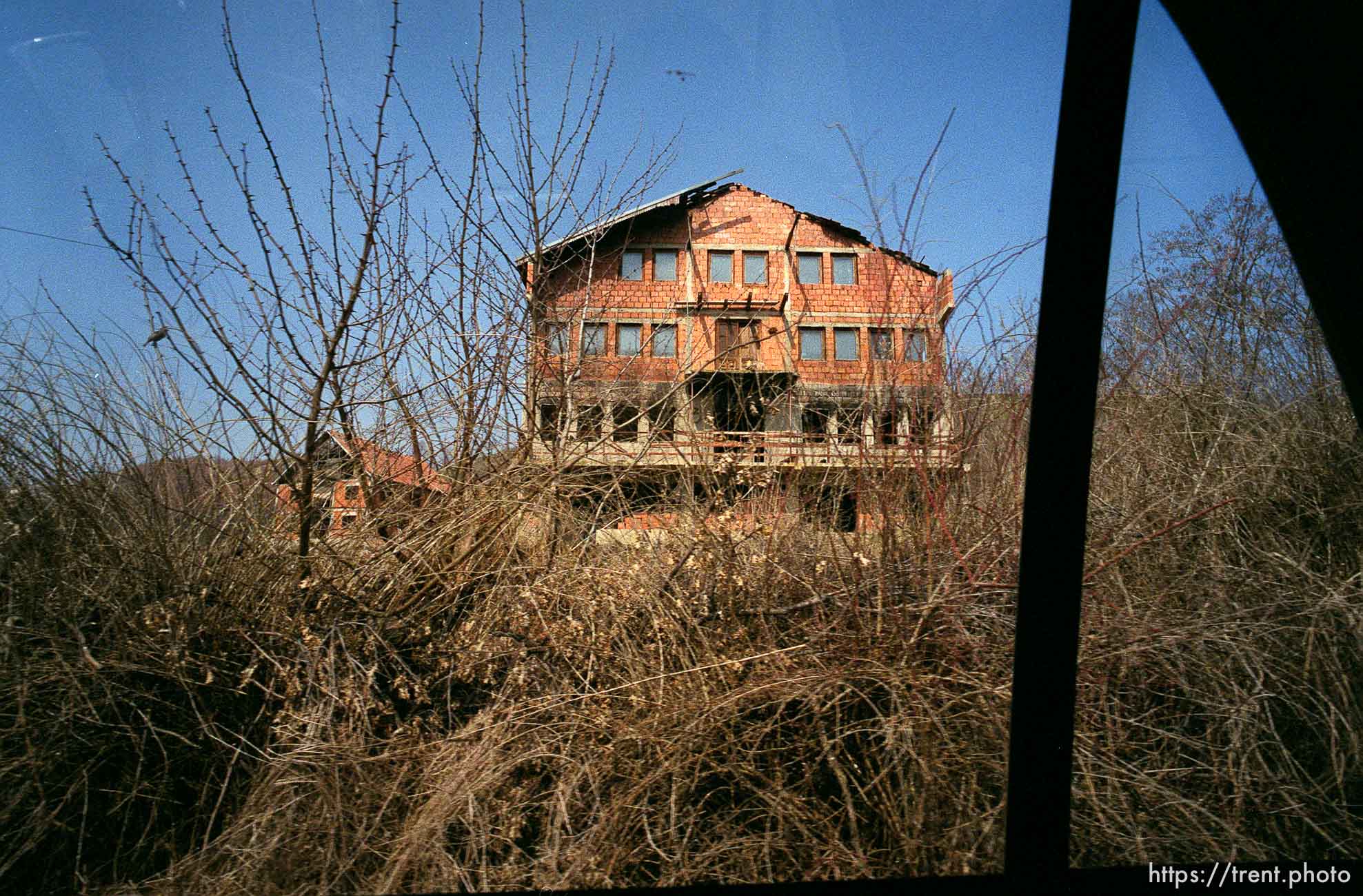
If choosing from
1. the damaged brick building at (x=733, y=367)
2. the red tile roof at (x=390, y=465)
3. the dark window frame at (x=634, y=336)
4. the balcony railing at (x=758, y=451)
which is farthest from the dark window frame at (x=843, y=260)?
the red tile roof at (x=390, y=465)

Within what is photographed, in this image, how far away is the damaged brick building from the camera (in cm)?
372

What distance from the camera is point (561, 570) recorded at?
11.6ft

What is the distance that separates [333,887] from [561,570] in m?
1.62

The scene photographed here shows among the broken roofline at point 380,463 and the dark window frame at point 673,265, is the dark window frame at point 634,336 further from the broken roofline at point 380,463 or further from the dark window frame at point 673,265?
the broken roofline at point 380,463

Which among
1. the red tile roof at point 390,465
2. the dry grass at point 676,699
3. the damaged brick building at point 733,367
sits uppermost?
the damaged brick building at point 733,367

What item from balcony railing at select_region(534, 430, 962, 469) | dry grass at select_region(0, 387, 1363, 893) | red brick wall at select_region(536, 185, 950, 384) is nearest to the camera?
dry grass at select_region(0, 387, 1363, 893)

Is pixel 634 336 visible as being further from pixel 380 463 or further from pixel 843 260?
pixel 380 463

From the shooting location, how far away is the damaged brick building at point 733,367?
12.2 ft

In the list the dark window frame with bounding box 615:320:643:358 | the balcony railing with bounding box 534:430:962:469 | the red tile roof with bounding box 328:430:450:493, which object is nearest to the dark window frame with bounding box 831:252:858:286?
the balcony railing with bounding box 534:430:962:469

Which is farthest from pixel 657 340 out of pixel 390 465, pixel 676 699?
pixel 676 699

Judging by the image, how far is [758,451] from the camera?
155 inches

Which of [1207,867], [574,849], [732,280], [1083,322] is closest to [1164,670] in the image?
[1207,867]

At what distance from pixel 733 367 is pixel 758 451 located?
720 mm

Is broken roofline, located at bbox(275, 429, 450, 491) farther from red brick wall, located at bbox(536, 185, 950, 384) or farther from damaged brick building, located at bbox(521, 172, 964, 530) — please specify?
red brick wall, located at bbox(536, 185, 950, 384)
